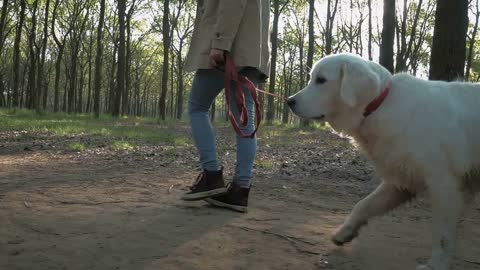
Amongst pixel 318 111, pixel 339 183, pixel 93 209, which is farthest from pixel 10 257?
pixel 339 183

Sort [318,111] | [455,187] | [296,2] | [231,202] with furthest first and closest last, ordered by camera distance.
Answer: [296,2], [231,202], [318,111], [455,187]

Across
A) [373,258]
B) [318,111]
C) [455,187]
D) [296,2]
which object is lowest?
[373,258]

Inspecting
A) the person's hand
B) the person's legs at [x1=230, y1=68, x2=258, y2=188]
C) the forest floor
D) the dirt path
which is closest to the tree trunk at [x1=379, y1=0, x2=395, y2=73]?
the forest floor

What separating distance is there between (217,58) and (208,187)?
114cm

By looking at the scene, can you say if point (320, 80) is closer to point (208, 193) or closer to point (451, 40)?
point (208, 193)

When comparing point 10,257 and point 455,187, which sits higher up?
point 455,187

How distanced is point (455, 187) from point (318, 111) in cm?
103

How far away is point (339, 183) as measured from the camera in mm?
6086

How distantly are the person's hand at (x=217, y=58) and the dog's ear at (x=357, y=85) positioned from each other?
1138mm

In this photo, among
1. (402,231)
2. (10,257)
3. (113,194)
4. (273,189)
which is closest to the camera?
(10,257)

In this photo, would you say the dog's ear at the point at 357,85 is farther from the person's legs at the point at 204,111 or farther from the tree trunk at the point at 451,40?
the tree trunk at the point at 451,40

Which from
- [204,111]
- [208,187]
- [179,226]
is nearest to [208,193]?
[208,187]

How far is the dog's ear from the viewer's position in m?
3.08

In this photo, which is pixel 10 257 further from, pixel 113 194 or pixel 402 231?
pixel 402 231
